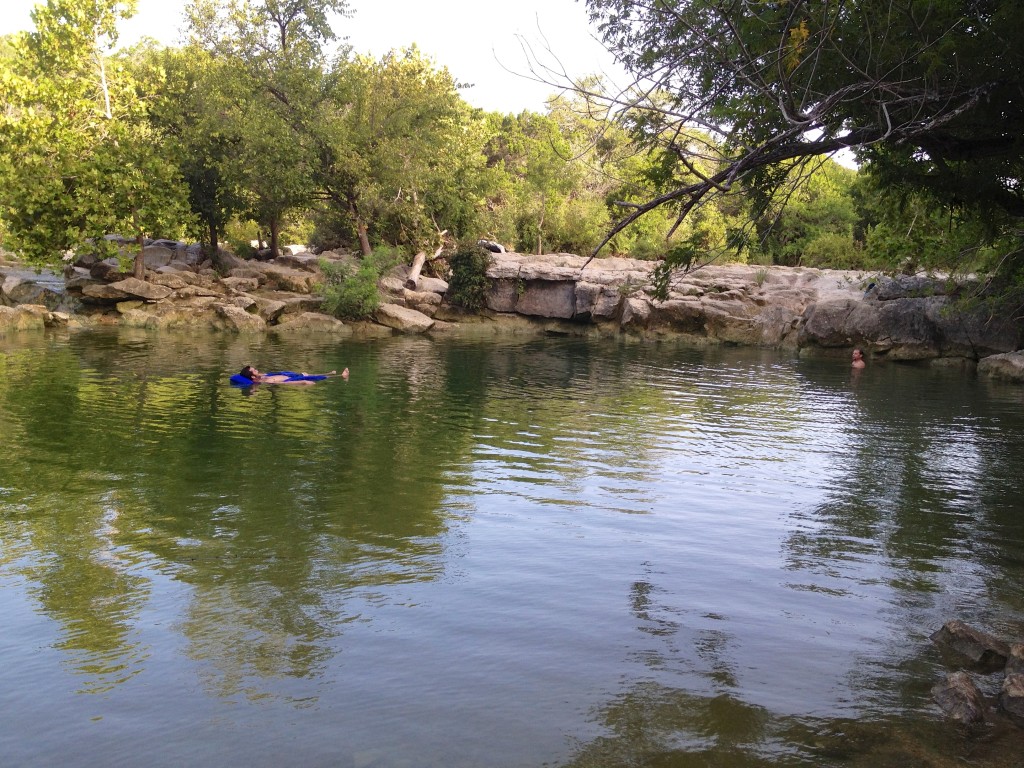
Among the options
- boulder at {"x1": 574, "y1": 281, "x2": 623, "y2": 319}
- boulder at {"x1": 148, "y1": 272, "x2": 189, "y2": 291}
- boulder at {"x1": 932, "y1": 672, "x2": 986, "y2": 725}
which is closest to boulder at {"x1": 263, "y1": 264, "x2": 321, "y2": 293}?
boulder at {"x1": 148, "y1": 272, "x2": 189, "y2": 291}

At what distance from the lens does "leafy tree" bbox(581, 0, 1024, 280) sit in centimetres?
821

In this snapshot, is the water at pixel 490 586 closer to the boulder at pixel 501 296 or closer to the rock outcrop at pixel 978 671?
the rock outcrop at pixel 978 671

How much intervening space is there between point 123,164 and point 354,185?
1020 centimetres

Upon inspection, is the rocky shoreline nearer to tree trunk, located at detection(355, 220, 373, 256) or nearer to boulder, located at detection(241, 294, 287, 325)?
boulder, located at detection(241, 294, 287, 325)

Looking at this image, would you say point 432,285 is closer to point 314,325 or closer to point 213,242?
point 314,325

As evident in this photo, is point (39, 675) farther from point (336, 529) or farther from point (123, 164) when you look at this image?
point (123, 164)

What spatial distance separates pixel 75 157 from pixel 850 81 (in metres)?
37.6

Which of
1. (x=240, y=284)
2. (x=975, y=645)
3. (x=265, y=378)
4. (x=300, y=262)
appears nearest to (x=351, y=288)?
(x=240, y=284)

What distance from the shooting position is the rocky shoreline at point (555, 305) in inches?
1399

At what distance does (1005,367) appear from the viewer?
29016 mm

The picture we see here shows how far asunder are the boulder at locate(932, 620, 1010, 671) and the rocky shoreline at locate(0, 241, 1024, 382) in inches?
1144

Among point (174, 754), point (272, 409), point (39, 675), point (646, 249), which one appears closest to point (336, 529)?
point (39, 675)

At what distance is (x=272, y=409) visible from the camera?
A: 66.1 feet

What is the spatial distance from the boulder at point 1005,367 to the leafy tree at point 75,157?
33.3 metres
